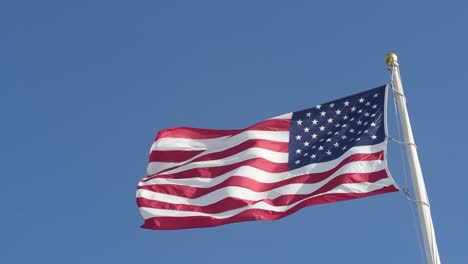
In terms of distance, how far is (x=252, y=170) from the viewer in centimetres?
2027

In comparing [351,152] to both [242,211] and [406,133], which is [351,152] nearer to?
[406,133]

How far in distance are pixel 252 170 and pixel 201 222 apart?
1.75m

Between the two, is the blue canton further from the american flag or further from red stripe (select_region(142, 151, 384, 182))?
red stripe (select_region(142, 151, 384, 182))

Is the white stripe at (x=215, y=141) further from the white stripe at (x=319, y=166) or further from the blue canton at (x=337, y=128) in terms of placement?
the white stripe at (x=319, y=166)

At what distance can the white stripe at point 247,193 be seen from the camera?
61.2 feet

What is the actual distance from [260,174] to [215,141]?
1.86 metres

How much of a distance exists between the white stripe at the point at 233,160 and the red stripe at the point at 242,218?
1607 millimetres

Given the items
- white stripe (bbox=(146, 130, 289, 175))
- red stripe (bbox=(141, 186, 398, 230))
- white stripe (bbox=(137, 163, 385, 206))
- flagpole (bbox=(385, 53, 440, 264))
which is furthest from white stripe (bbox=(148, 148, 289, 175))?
flagpole (bbox=(385, 53, 440, 264))

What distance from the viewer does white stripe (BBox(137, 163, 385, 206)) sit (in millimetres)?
18663

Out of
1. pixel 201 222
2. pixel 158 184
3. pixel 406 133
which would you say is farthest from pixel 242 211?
pixel 406 133

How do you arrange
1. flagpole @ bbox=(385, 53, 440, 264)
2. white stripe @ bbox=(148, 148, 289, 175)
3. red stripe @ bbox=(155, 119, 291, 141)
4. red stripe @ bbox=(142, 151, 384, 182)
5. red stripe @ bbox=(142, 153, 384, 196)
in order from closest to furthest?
flagpole @ bbox=(385, 53, 440, 264), red stripe @ bbox=(142, 153, 384, 196), red stripe @ bbox=(142, 151, 384, 182), white stripe @ bbox=(148, 148, 289, 175), red stripe @ bbox=(155, 119, 291, 141)

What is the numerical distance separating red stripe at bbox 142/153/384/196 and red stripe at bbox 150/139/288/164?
89 cm

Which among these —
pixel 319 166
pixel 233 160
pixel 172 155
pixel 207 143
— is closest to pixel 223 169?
pixel 233 160

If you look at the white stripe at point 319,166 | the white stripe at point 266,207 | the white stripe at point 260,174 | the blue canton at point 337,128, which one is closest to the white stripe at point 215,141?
the blue canton at point 337,128
